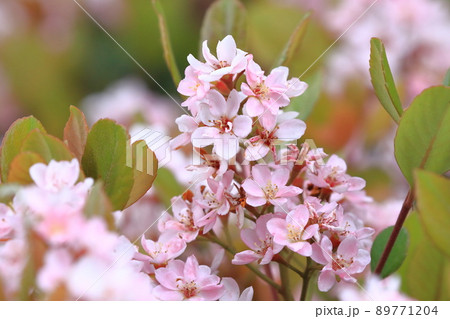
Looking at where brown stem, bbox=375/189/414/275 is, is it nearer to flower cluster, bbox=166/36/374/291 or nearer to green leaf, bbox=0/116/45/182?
flower cluster, bbox=166/36/374/291

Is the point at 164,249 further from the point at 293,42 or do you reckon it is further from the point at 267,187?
the point at 293,42

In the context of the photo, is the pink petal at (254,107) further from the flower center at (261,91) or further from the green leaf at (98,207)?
the green leaf at (98,207)

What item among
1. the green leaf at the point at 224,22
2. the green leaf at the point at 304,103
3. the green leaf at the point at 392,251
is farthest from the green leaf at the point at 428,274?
the green leaf at the point at 224,22

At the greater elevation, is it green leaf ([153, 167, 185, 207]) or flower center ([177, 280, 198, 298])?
flower center ([177, 280, 198, 298])

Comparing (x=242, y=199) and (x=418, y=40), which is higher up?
(x=418, y=40)

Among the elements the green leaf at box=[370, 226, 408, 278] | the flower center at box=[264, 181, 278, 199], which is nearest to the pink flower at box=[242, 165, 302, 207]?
the flower center at box=[264, 181, 278, 199]
